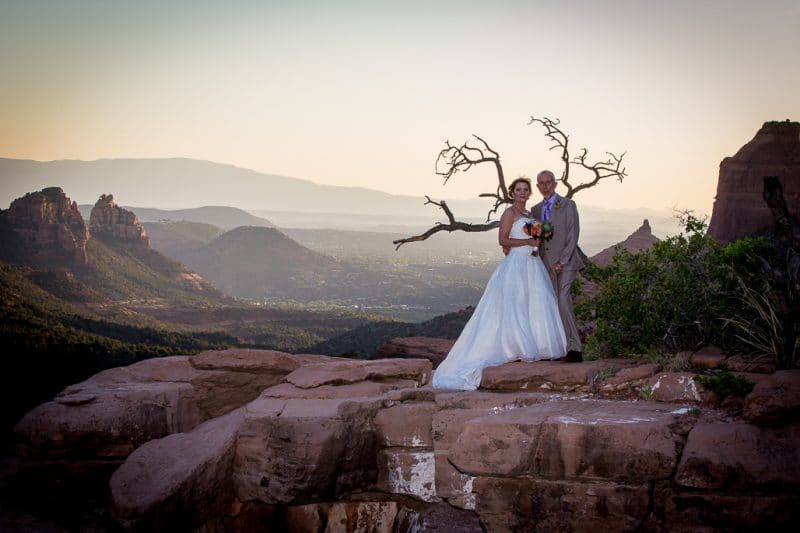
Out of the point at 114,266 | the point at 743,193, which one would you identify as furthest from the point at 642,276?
the point at 114,266

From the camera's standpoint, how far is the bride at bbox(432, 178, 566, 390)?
10.9 meters

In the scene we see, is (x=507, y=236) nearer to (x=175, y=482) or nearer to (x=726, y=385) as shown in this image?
(x=726, y=385)

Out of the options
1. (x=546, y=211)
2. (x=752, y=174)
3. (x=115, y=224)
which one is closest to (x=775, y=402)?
(x=546, y=211)

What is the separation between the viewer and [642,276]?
12273 mm

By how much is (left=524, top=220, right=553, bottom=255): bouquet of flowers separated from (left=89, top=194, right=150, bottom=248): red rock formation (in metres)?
64.1

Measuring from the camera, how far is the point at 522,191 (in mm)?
11203

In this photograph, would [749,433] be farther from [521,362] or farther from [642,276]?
[642,276]

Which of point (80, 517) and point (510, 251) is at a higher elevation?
point (510, 251)

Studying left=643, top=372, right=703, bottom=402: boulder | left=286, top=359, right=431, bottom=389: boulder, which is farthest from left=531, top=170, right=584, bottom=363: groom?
left=286, top=359, right=431, bottom=389: boulder

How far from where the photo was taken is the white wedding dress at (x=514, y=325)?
10.9 meters

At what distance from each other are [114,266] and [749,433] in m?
59.1

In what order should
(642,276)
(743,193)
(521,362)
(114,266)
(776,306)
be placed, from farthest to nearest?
(114,266)
(743,193)
(642,276)
(521,362)
(776,306)

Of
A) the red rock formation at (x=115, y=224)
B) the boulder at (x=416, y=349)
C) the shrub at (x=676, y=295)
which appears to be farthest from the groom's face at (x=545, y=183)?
the red rock formation at (x=115, y=224)

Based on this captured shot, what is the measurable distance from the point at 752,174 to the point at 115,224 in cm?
5770
